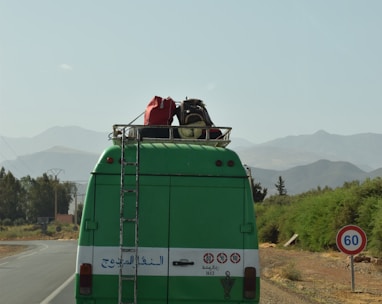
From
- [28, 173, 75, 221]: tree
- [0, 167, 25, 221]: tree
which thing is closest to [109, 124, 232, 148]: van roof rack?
[0, 167, 25, 221]: tree

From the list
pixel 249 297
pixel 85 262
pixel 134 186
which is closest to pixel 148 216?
pixel 134 186

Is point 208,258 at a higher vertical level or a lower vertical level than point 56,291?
higher

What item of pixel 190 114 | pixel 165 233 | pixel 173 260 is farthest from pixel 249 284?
pixel 190 114

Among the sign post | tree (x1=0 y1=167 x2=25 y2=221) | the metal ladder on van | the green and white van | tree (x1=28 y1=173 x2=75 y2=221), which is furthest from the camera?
tree (x1=28 y1=173 x2=75 y2=221)

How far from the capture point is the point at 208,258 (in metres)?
8.00

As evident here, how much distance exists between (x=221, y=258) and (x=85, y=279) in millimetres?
1618

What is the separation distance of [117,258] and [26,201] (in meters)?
148

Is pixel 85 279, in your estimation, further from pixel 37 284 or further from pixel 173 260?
pixel 37 284

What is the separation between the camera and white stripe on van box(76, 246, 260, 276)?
25.8 ft

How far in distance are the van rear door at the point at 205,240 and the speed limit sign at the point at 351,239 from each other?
917 centimetres

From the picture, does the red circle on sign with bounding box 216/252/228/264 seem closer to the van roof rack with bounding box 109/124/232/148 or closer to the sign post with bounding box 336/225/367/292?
the van roof rack with bounding box 109/124/232/148

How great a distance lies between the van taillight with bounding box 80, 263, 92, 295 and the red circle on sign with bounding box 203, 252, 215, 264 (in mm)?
1356

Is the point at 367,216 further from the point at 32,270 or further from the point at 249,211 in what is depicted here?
the point at 249,211

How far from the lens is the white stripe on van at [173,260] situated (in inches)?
310
